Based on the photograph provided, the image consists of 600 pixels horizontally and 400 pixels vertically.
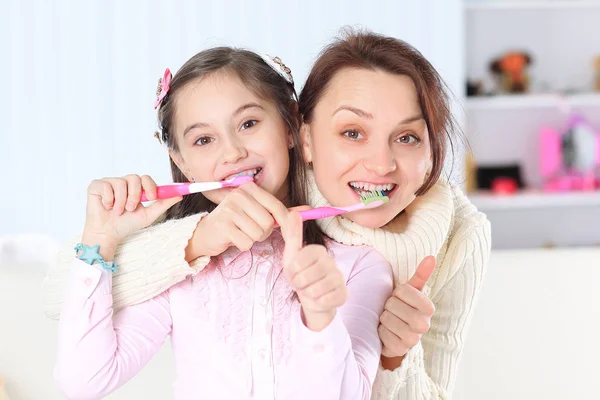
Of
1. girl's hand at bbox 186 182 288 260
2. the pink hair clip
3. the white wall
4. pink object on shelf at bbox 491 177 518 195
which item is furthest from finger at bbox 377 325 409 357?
pink object on shelf at bbox 491 177 518 195

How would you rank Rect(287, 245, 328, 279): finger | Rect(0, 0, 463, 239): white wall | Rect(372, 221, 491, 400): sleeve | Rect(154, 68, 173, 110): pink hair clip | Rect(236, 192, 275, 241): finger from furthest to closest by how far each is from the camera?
1. Rect(0, 0, 463, 239): white wall
2. Rect(372, 221, 491, 400): sleeve
3. Rect(154, 68, 173, 110): pink hair clip
4. Rect(236, 192, 275, 241): finger
5. Rect(287, 245, 328, 279): finger

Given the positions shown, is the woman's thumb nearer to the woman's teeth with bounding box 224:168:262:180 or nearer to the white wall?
the woman's teeth with bounding box 224:168:262:180

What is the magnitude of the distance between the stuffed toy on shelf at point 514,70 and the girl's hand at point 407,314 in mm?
3007

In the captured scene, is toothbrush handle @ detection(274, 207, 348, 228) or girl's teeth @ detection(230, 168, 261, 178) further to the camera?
girl's teeth @ detection(230, 168, 261, 178)

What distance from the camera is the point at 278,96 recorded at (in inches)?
44.1

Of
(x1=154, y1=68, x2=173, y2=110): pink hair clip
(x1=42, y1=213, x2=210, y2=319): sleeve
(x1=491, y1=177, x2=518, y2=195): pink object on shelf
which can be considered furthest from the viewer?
(x1=491, y1=177, x2=518, y2=195): pink object on shelf

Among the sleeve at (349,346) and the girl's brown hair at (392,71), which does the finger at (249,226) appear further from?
the girl's brown hair at (392,71)

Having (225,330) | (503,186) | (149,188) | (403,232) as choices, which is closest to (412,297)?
(403,232)

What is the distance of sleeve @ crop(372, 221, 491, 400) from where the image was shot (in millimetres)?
1243

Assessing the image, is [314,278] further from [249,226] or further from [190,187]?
[190,187]

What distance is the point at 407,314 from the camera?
1.05m

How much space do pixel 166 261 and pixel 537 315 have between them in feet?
3.86

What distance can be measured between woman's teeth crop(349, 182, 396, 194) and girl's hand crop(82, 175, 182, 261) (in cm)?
26

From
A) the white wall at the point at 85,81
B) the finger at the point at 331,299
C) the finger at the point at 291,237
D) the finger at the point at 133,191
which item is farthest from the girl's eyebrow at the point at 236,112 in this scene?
the white wall at the point at 85,81
